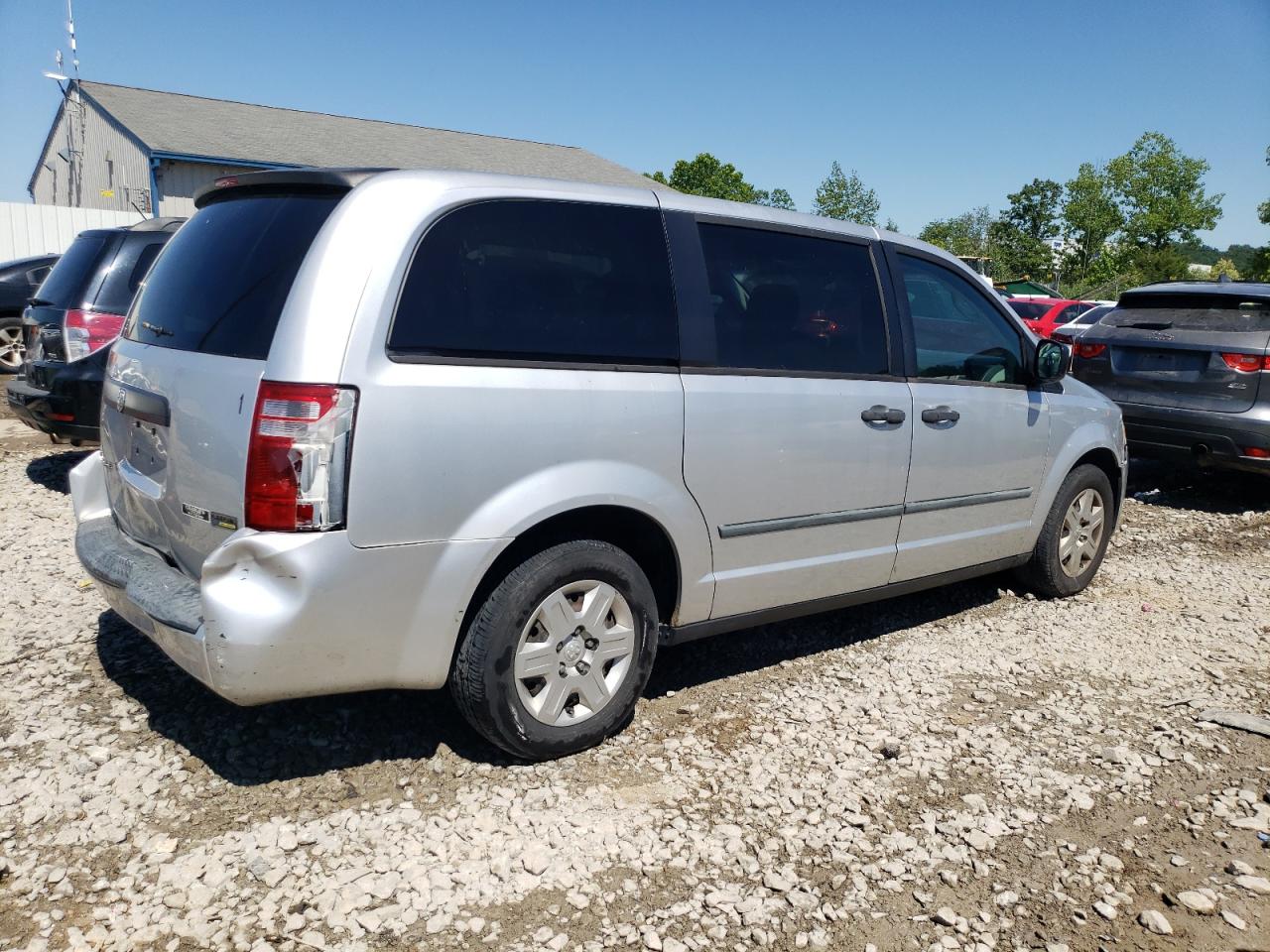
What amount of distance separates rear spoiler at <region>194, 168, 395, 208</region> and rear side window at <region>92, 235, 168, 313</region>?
3639 millimetres

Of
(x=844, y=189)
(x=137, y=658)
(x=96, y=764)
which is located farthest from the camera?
(x=844, y=189)

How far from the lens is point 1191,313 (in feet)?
26.6

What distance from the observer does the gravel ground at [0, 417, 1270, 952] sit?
2.65 meters

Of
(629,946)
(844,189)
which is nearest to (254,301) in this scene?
(629,946)

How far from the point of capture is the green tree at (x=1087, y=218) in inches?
2306

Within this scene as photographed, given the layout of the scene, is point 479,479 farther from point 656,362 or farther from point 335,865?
point 335,865

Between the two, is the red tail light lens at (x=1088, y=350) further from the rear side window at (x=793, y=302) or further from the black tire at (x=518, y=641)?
the black tire at (x=518, y=641)

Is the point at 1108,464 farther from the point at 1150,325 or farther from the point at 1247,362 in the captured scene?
the point at 1150,325

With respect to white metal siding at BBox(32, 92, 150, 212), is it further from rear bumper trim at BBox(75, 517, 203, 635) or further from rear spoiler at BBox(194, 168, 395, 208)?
rear bumper trim at BBox(75, 517, 203, 635)

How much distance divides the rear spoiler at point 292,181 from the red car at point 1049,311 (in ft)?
67.9

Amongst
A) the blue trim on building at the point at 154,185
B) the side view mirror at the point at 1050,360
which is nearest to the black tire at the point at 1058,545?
the side view mirror at the point at 1050,360

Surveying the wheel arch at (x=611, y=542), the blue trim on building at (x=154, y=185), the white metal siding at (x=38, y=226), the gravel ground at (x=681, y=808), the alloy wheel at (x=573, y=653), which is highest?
the blue trim on building at (x=154, y=185)

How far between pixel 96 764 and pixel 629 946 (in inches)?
76.0

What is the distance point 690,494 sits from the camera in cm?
352
